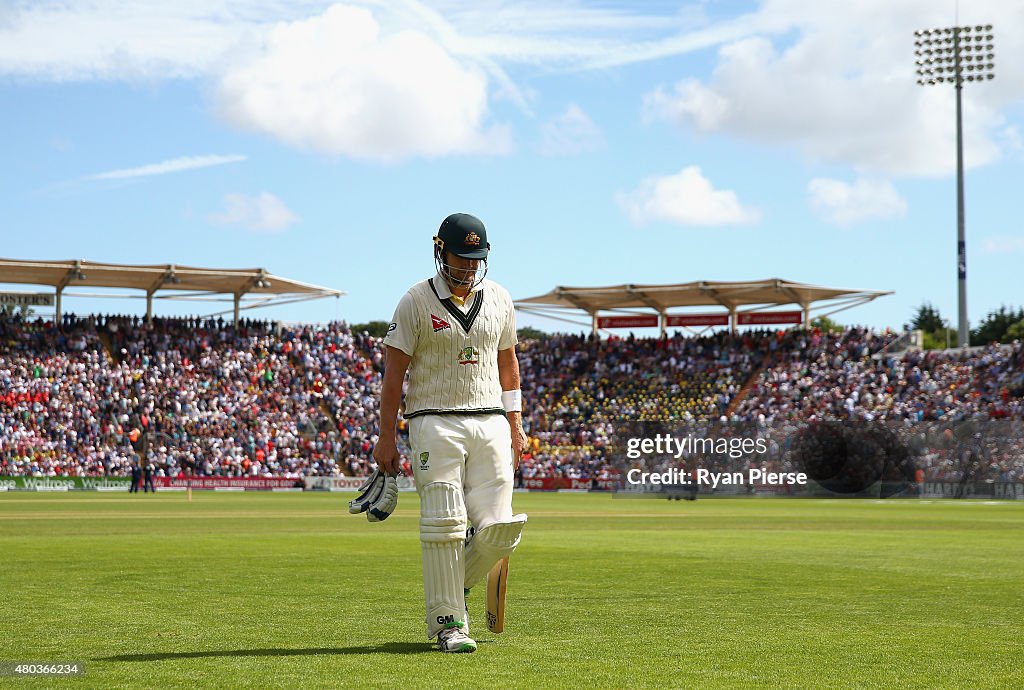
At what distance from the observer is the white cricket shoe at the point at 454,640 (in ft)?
24.9

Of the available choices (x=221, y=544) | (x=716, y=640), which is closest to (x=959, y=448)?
(x=221, y=544)

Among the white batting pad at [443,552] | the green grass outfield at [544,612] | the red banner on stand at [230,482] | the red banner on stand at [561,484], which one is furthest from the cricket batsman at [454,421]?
the red banner on stand at [561,484]

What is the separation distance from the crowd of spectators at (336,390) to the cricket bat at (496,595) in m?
44.3

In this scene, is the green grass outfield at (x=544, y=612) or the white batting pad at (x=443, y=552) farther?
the white batting pad at (x=443, y=552)

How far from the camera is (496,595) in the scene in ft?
27.6

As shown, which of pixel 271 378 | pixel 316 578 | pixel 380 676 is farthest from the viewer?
pixel 271 378

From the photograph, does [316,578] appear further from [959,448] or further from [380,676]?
[959,448]

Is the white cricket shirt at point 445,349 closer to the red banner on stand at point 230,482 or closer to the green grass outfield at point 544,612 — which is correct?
the green grass outfield at point 544,612

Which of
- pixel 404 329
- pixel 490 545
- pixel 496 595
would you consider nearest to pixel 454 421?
pixel 404 329

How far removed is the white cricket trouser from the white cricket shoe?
5cm

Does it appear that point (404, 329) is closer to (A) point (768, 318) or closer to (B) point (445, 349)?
(B) point (445, 349)

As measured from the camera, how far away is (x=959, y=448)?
45.8 m

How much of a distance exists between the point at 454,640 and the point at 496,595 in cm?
83

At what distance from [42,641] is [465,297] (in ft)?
11.3
